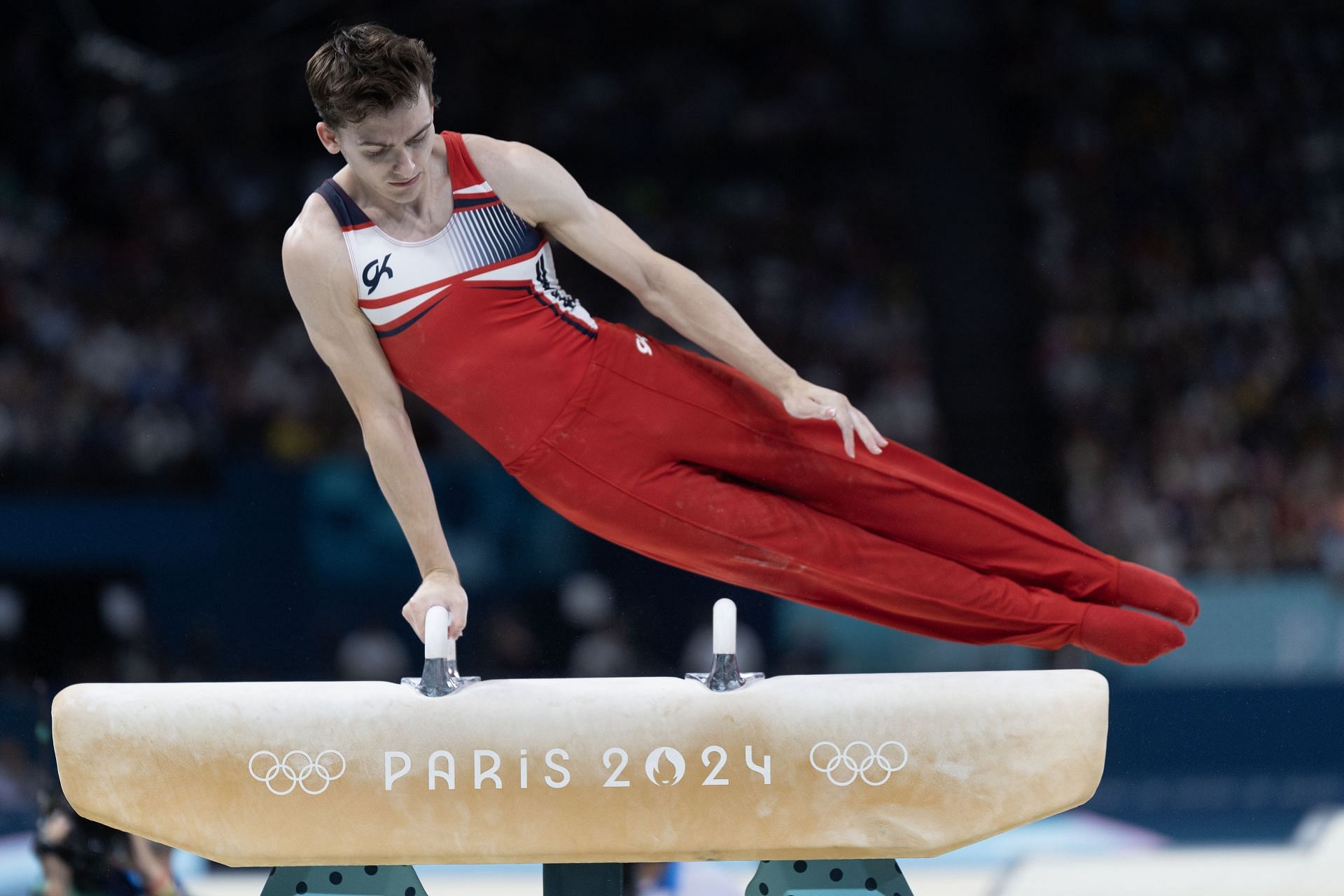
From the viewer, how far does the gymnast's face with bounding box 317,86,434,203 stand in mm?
2721

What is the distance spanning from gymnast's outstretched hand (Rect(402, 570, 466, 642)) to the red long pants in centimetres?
30

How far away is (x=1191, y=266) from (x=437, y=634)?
8809 mm

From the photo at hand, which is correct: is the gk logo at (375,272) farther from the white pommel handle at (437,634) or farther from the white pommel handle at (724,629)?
the white pommel handle at (724,629)

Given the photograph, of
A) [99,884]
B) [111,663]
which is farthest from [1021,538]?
[111,663]

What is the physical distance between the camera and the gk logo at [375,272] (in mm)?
2912

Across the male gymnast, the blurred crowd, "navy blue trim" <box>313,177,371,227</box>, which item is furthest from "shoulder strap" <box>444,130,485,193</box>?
the blurred crowd

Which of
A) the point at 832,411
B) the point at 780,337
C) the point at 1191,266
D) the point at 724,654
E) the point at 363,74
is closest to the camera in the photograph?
the point at 363,74

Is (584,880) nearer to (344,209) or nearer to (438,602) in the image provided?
(438,602)

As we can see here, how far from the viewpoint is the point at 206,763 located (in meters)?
2.71

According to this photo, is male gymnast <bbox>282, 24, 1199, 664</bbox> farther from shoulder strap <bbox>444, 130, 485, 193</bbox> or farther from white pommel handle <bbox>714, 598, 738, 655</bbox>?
white pommel handle <bbox>714, 598, 738, 655</bbox>

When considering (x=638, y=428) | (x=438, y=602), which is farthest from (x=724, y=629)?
(x=438, y=602)

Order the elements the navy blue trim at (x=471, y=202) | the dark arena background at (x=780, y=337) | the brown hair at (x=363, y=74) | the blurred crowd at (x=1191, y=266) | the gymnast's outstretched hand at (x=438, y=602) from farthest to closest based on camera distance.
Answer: the blurred crowd at (x=1191, y=266), the dark arena background at (x=780, y=337), the navy blue trim at (x=471, y=202), the gymnast's outstretched hand at (x=438, y=602), the brown hair at (x=363, y=74)

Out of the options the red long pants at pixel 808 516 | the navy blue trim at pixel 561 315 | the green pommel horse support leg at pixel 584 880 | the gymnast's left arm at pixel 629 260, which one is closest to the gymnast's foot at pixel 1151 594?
the red long pants at pixel 808 516

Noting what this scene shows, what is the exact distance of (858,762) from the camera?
9.00 feet
